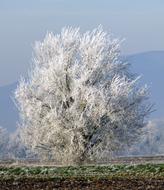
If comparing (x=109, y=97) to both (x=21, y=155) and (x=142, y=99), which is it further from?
(x=21, y=155)

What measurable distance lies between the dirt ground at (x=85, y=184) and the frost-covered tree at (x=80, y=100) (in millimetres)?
17798

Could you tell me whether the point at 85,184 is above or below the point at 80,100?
below

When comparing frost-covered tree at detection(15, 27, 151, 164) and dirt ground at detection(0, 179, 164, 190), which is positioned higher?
frost-covered tree at detection(15, 27, 151, 164)

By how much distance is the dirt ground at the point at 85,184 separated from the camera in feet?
86.3

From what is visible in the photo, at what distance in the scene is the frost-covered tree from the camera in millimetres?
47938

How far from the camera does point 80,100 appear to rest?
4816 cm

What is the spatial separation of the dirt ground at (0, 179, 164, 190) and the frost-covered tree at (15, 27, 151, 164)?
17.8 meters

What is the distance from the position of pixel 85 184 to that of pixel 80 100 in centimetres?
2034

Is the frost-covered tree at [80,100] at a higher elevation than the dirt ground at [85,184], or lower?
higher

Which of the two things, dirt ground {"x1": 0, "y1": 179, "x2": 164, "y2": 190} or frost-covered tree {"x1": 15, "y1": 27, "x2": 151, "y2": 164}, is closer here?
dirt ground {"x1": 0, "y1": 179, "x2": 164, "y2": 190}

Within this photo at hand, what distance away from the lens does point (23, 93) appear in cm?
4922

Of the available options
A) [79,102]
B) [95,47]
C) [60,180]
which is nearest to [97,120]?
[79,102]

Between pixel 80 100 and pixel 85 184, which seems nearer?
pixel 85 184

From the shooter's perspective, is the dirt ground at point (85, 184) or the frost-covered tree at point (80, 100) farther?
the frost-covered tree at point (80, 100)
